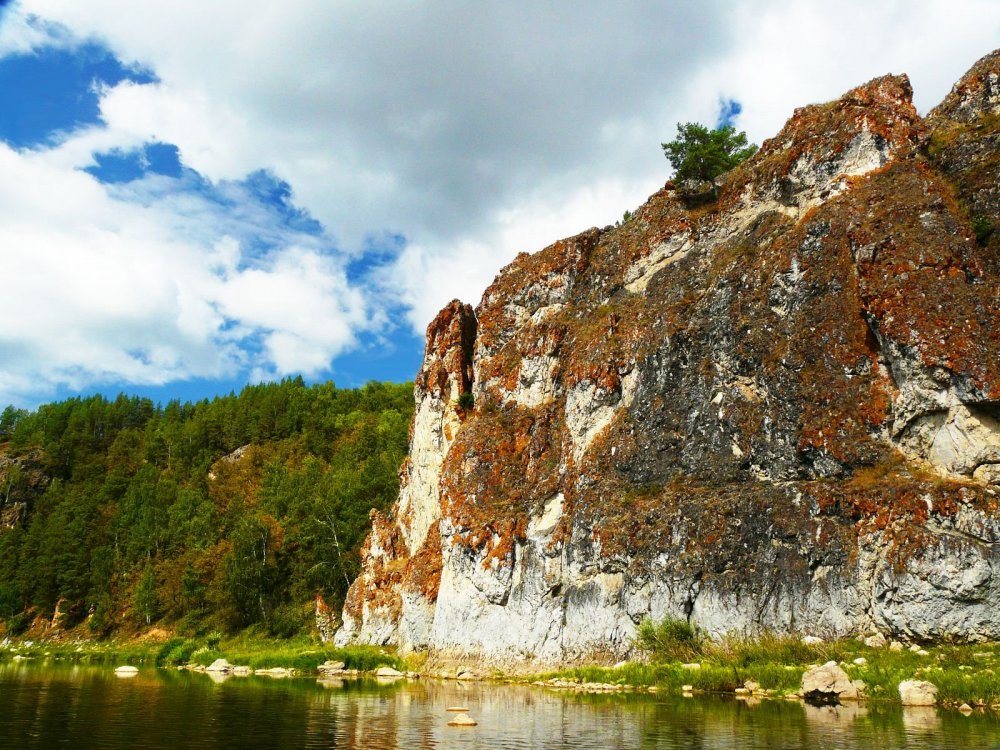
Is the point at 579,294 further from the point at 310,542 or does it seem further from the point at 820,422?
the point at 310,542

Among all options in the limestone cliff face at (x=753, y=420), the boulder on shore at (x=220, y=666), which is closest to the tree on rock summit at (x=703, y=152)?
the limestone cliff face at (x=753, y=420)

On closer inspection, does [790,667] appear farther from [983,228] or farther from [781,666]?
[983,228]

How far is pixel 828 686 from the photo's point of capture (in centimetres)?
3189

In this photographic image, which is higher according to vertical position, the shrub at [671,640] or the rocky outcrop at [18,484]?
the rocky outcrop at [18,484]

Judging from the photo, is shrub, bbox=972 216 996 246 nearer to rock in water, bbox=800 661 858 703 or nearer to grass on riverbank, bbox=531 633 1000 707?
grass on riverbank, bbox=531 633 1000 707

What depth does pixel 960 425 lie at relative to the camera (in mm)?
39281

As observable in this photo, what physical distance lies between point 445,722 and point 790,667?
55.2 feet

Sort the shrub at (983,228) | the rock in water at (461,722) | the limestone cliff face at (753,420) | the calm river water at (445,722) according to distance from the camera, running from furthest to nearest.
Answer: the shrub at (983,228), the limestone cliff face at (753,420), the rock in water at (461,722), the calm river water at (445,722)

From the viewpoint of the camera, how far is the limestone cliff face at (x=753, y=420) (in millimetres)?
38875

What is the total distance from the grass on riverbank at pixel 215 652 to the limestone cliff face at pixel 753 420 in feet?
11.8

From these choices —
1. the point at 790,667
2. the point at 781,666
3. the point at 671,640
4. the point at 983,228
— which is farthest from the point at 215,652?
the point at 983,228

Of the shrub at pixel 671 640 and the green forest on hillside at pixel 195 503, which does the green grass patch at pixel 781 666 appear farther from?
the green forest on hillside at pixel 195 503

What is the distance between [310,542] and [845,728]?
249 feet

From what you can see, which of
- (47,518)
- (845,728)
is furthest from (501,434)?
(47,518)
